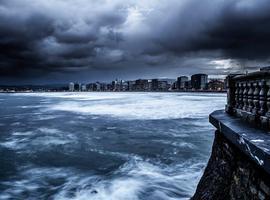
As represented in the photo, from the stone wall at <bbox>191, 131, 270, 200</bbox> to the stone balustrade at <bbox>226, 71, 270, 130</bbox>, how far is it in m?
0.84

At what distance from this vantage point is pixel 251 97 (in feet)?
18.6

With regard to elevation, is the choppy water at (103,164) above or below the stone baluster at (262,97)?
below

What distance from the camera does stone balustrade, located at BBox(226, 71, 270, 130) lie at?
487 cm

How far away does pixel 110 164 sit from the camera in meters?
12.8

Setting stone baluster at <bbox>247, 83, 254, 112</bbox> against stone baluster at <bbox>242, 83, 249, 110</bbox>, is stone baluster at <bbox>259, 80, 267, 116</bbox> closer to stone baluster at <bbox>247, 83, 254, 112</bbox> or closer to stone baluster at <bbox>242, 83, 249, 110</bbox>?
stone baluster at <bbox>247, 83, 254, 112</bbox>

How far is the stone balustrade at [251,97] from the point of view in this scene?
487 centimetres

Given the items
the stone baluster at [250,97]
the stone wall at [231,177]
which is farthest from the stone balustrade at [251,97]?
the stone wall at [231,177]

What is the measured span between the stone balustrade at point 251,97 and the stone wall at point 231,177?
0.84 m

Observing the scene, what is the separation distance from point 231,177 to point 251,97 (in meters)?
1.97

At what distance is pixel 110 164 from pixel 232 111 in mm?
7600

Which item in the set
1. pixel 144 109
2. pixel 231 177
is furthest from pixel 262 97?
pixel 144 109

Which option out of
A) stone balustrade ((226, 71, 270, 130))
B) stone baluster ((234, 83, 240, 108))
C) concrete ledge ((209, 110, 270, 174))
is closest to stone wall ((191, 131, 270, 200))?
concrete ledge ((209, 110, 270, 174))

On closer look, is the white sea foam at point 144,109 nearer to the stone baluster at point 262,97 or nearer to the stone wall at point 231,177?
the stone wall at point 231,177

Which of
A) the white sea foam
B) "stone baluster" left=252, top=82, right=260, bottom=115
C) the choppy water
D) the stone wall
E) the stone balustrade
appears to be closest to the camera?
the stone wall
